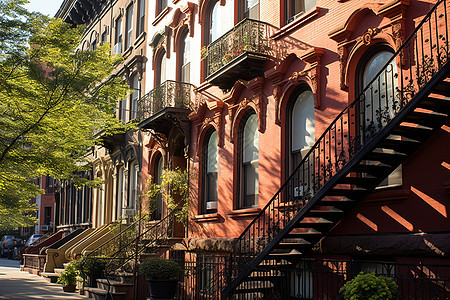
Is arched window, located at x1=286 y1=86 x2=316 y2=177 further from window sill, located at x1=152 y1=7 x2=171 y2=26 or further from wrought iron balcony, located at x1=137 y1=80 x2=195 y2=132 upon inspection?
window sill, located at x1=152 y1=7 x2=171 y2=26

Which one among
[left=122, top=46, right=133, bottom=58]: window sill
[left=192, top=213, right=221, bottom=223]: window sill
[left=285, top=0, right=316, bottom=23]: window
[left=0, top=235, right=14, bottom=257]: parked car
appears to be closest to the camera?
[left=285, top=0, right=316, bottom=23]: window

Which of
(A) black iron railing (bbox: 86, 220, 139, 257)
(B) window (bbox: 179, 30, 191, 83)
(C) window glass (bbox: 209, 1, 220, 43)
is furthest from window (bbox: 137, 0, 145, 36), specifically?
(A) black iron railing (bbox: 86, 220, 139, 257)

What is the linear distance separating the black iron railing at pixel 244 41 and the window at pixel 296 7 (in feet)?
2.43

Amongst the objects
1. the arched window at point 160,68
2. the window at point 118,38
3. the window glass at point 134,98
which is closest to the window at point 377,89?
the arched window at point 160,68

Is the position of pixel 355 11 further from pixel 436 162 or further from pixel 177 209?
pixel 177 209

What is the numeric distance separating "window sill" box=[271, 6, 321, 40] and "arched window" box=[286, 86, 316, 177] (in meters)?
1.55

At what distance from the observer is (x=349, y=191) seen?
1008 centimetres

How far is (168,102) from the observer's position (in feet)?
60.0

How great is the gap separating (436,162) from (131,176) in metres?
17.2

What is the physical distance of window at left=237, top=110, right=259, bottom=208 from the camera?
14.7 metres

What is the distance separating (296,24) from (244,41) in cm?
152

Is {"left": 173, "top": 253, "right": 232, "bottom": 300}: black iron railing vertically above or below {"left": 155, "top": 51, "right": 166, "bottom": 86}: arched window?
below

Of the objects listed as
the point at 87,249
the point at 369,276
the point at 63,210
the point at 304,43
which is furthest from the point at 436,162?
the point at 63,210

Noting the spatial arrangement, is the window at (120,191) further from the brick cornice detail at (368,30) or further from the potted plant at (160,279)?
the brick cornice detail at (368,30)
